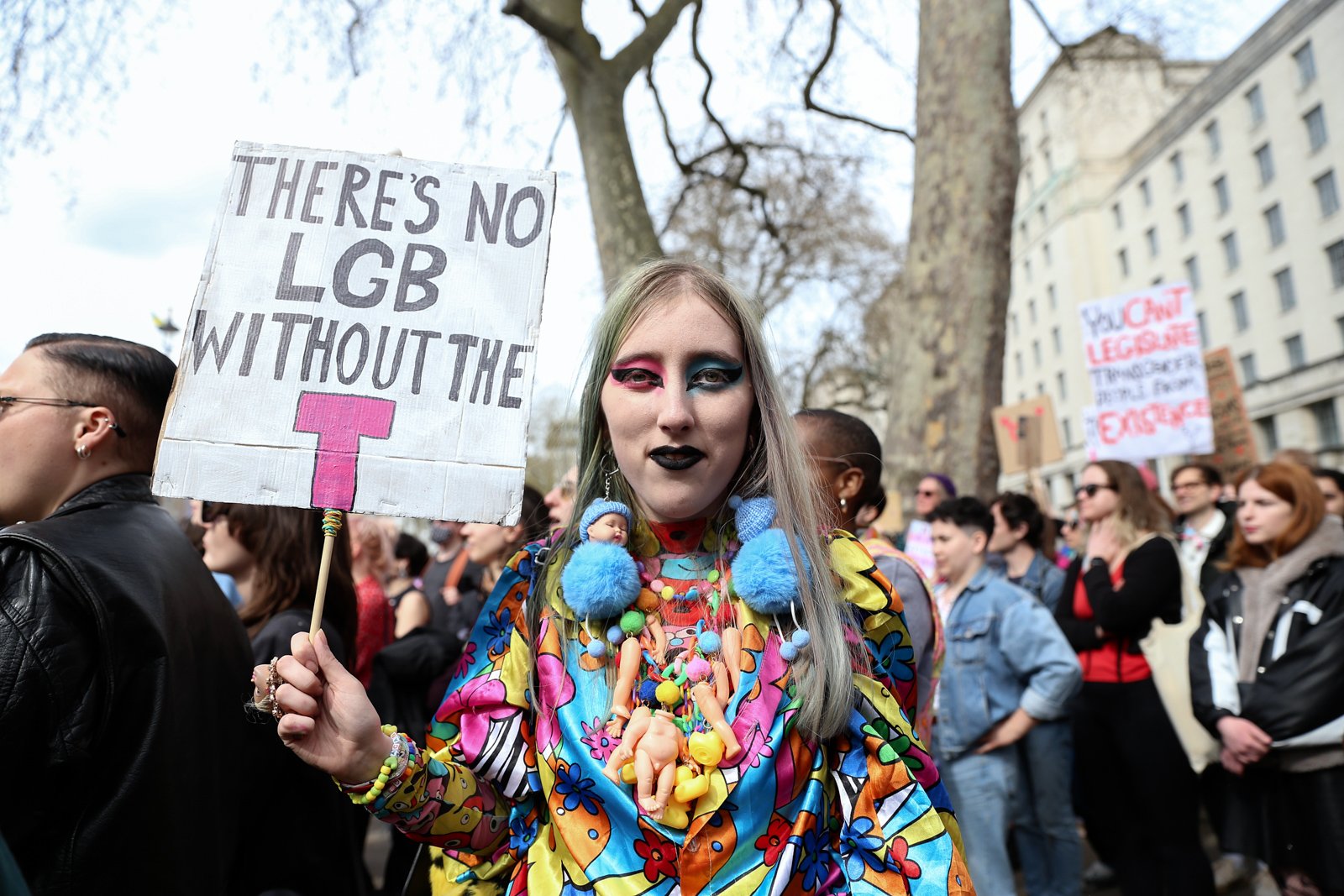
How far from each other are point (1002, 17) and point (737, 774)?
6901 millimetres

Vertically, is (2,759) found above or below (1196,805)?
above

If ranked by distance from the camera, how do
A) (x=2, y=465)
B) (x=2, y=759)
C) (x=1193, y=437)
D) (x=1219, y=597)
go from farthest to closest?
1. (x=1193, y=437)
2. (x=1219, y=597)
3. (x=2, y=465)
4. (x=2, y=759)

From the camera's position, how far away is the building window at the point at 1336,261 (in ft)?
97.0

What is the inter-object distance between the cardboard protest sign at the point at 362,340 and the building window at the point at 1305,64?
118ft

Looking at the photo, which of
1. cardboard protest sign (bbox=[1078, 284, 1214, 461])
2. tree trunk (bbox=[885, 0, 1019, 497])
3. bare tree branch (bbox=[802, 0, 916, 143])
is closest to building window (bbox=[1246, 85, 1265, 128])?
bare tree branch (bbox=[802, 0, 916, 143])

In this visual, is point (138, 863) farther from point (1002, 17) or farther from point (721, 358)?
point (1002, 17)

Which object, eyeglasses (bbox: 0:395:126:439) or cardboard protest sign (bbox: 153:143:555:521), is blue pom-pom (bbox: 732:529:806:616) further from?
eyeglasses (bbox: 0:395:126:439)

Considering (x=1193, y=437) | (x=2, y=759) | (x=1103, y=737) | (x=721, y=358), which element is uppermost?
Result: (x=1193, y=437)

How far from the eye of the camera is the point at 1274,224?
32.7 meters

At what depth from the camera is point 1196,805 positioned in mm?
3969

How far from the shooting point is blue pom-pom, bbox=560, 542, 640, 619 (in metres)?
1.48

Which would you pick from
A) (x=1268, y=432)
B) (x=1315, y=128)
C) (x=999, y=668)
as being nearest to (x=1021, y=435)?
(x=999, y=668)

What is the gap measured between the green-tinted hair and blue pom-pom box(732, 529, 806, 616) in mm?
23

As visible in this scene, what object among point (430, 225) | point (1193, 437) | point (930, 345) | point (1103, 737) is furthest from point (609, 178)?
point (430, 225)
